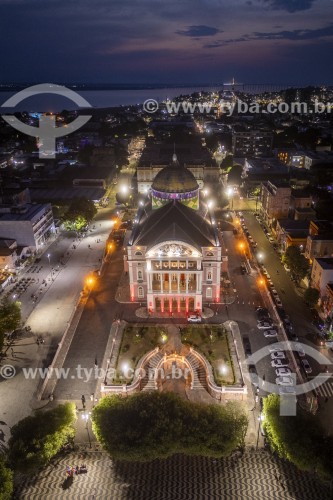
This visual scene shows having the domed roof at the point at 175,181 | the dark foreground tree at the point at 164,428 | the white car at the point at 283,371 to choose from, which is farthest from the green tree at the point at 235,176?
the dark foreground tree at the point at 164,428

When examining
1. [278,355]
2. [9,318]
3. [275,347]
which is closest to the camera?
[278,355]

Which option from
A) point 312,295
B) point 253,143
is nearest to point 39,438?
point 312,295

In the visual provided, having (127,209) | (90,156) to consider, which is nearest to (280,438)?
(127,209)

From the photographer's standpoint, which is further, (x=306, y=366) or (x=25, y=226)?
(x=25, y=226)

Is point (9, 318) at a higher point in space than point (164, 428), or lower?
lower

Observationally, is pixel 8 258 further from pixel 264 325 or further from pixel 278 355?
pixel 278 355

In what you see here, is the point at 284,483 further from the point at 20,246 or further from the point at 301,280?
the point at 20,246

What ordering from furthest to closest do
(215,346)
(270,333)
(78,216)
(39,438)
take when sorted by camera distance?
(78,216) < (270,333) < (215,346) < (39,438)

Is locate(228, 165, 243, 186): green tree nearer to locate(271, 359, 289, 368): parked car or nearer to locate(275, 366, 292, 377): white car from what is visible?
locate(271, 359, 289, 368): parked car
